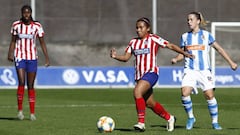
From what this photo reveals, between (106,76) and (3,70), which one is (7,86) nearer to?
(3,70)

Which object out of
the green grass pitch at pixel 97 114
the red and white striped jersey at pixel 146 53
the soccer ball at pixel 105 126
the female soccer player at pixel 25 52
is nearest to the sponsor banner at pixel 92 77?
the green grass pitch at pixel 97 114

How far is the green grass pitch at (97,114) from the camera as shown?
12781 mm

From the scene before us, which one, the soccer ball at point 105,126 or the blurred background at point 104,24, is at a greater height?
the blurred background at point 104,24

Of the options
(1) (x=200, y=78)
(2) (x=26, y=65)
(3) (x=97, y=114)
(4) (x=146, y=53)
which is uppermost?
(4) (x=146, y=53)

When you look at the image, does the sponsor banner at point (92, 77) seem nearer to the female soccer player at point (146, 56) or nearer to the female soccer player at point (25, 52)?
the female soccer player at point (25, 52)

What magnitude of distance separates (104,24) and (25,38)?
1871 centimetres

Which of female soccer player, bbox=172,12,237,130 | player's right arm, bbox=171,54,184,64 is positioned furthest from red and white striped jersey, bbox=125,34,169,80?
female soccer player, bbox=172,12,237,130

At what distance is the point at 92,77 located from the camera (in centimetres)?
3022

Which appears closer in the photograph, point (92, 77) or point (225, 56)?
point (225, 56)

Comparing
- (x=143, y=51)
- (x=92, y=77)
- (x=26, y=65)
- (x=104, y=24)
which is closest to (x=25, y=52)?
(x=26, y=65)

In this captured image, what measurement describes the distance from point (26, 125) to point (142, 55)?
2.50 m

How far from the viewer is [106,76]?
3036cm

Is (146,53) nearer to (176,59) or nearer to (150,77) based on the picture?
(150,77)

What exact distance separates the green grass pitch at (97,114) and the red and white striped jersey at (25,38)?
1.19 metres
